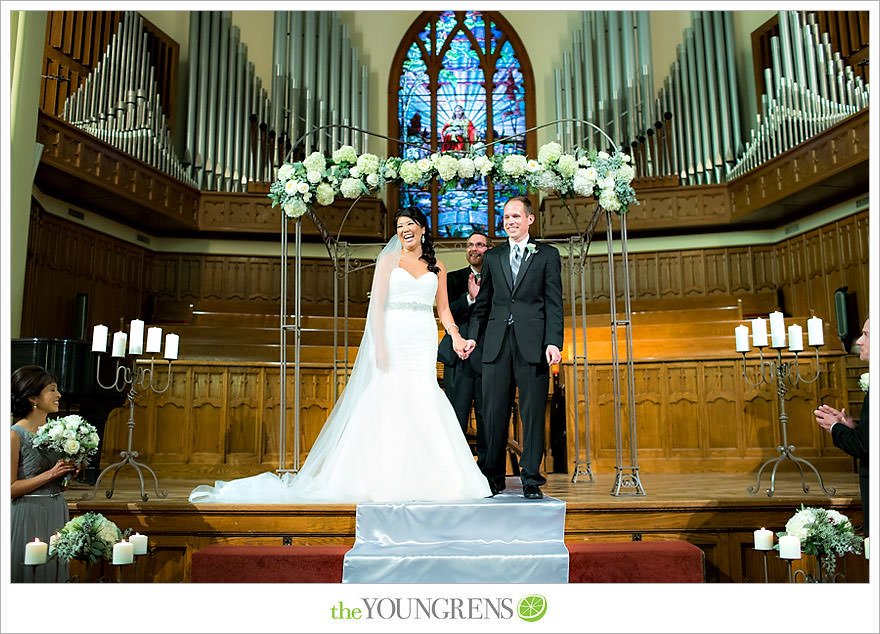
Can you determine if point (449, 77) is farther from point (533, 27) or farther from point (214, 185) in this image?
point (214, 185)

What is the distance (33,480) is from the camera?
3789 millimetres

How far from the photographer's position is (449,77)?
13.1 m

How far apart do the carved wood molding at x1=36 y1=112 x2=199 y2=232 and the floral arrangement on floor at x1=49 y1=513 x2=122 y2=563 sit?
254 inches

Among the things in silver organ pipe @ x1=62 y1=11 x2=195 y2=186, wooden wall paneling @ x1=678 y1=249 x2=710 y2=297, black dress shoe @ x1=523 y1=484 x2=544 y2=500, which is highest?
silver organ pipe @ x1=62 y1=11 x2=195 y2=186

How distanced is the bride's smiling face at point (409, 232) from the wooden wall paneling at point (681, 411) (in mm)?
4529

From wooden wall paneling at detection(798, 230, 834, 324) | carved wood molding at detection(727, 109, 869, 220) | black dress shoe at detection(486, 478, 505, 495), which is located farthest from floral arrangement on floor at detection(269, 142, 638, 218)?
wooden wall paneling at detection(798, 230, 834, 324)

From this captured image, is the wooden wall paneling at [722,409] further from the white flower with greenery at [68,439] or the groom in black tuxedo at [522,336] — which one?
the white flower with greenery at [68,439]

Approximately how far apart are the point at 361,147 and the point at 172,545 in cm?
835

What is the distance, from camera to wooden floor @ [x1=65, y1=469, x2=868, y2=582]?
4367 mm

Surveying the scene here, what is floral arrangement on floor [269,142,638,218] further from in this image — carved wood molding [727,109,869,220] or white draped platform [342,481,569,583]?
carved wood molding [727,109,869,220]

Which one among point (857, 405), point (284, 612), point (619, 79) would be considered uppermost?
point (619, 79)

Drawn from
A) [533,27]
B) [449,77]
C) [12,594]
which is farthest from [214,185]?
[12,594]

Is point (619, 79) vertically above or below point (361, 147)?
above

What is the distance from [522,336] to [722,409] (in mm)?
4816
